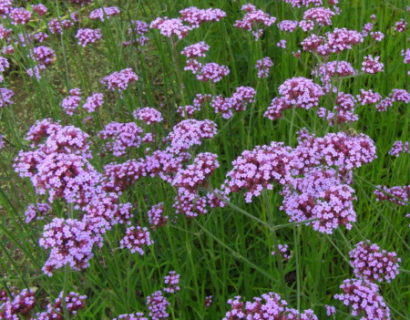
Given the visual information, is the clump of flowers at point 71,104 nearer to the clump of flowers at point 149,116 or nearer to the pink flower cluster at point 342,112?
the clump of flowers at point 149,116

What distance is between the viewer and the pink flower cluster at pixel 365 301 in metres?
1.89

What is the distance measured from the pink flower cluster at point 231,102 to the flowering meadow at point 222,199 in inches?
0.4

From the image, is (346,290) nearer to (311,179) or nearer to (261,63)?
(311,179)

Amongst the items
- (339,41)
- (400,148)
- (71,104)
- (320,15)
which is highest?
(320,15)

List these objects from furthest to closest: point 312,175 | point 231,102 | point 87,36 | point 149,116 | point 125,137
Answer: point 87,36
point 231,102
point 149,116
point 125,137
point 312,175

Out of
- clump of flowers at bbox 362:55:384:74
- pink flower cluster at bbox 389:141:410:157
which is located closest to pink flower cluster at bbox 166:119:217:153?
clump of flowers at bbox 362:55:384:74

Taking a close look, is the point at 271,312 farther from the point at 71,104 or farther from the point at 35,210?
the point at 71,104

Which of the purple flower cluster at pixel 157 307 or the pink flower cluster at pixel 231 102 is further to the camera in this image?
the pink flower cluster at pixel 231 102

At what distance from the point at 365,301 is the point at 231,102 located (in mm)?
1722

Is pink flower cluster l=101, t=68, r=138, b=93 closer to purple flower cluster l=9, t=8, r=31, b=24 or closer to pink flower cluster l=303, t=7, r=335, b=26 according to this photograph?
purple flower cluster l=9, t=8, r=31, b=24

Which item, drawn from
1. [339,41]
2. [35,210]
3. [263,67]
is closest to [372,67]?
[339,41]

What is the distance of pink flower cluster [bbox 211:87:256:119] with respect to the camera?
3160mm

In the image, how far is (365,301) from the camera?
75.2 inches

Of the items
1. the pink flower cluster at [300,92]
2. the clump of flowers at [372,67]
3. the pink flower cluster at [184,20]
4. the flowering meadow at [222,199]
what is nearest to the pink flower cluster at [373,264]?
the flowering meadow at [222,199]
